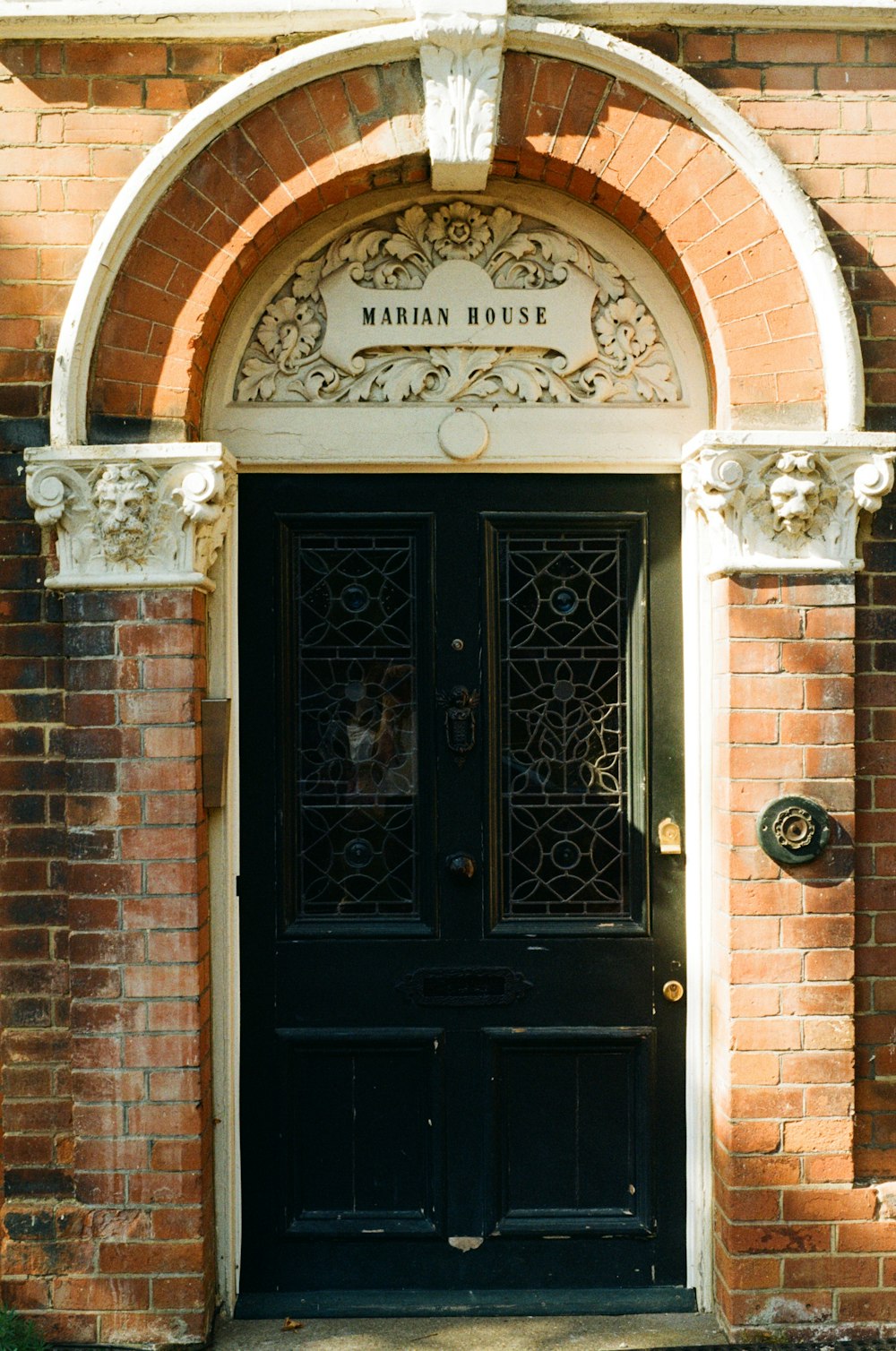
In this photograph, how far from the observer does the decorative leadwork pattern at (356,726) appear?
372 centimetres

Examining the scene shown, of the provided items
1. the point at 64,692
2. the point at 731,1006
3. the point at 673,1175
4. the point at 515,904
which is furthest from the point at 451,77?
the point at 673,1175

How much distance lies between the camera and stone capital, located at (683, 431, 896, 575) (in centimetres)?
341

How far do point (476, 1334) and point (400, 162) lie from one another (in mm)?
3577

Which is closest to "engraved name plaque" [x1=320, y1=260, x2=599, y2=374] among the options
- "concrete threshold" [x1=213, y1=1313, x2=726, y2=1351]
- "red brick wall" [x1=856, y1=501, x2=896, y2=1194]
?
"red brick wall" [x1=856, y1=501, x2=896, y2=1194]

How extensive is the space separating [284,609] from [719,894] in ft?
5.39

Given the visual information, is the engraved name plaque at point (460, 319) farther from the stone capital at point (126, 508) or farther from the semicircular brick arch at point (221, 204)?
the stone capital at point (126, 508)

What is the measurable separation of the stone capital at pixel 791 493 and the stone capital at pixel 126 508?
1506mm

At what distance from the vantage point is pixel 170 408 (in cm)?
346

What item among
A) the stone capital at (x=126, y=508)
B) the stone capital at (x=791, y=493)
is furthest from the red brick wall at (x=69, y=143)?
the stone capital at (x=791, y=493)

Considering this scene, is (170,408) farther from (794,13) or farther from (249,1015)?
(794,13)

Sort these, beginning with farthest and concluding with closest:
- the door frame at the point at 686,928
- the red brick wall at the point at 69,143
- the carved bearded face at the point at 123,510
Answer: the door frame at the point at 686,928, the red brick wall at the point at 69,143, the carved bearded face at the point at 123,510

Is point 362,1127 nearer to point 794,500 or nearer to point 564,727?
point 564,727

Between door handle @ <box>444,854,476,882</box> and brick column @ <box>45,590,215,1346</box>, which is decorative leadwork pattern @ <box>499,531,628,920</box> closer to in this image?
door handle @ <box>444,854,476,882</box>

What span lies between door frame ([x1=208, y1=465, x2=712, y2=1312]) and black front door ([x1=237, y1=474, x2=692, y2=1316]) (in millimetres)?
46
